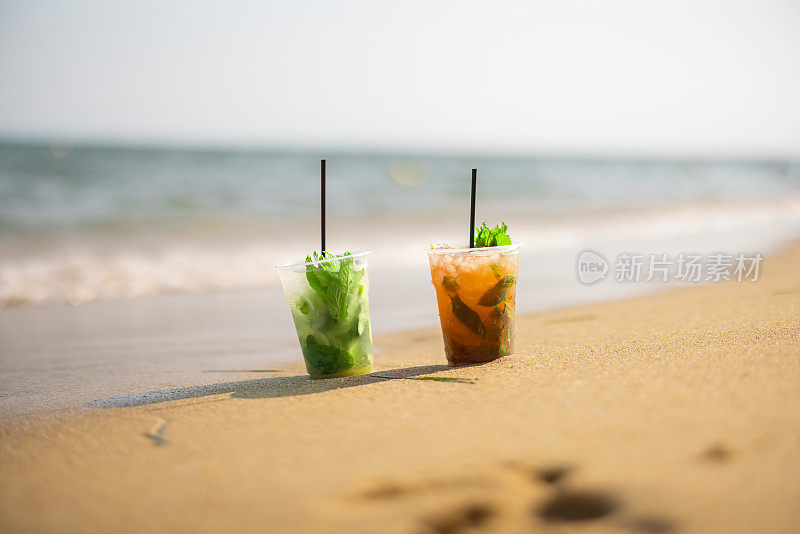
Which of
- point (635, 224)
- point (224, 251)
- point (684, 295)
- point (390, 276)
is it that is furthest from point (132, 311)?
point (635, 224)

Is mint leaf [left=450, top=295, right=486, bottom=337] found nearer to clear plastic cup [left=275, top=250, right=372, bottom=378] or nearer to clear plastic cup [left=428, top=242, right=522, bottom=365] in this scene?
clear plastic cup [left=428, top=242, right=522, bottom=365]

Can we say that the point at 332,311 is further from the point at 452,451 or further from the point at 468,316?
the point at 452,451

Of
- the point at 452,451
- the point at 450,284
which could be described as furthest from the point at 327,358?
the point at 452,451

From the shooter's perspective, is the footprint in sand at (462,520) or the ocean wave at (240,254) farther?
the ocean wave at (240,254)

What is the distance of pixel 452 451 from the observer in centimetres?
144

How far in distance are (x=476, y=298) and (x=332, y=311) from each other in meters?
0.50

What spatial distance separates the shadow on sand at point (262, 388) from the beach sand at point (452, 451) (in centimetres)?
1

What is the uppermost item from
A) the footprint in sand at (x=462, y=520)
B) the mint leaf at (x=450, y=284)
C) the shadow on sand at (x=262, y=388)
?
the mint leaf at (x=450, y=284)

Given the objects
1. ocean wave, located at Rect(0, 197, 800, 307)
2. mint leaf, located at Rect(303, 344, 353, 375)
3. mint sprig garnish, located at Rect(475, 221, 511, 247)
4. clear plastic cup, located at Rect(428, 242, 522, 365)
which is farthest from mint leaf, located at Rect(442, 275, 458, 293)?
ocean wave, located at Rect(0, 197, 800, 307)

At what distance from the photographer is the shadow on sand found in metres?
2.04

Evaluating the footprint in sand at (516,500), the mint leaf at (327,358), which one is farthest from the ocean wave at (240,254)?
the footprint in sand at (516,500)

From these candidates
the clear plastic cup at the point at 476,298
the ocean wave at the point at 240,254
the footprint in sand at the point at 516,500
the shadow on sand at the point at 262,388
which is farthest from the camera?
the ocean wave at the point at 240,254

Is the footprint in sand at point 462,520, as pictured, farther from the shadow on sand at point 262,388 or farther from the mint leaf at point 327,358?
the mint leaf at point 327,358

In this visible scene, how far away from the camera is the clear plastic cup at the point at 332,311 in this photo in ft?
6.93
